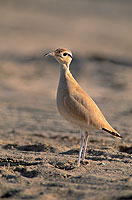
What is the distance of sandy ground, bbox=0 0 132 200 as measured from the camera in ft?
15.5

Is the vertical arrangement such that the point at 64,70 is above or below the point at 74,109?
above

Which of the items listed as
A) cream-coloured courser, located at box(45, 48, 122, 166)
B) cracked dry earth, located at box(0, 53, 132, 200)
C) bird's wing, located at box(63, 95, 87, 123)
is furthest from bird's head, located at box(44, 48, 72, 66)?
cracked dry earth, located at box(0, 53, 132, 200)

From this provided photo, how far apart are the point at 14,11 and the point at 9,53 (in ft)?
66.0

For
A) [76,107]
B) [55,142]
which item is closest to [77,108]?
[76,107]

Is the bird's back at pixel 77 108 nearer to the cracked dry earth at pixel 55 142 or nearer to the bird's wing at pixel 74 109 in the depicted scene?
the bird's wing at pixel 74 109

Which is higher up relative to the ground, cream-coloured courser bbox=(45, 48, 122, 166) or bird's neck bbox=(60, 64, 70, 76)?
bird's neck bbox=(60, 64, 70, 76)

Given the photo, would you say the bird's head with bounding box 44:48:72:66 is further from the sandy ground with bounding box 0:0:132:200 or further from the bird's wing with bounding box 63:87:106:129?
the sandy ground with bounding box 0:0:132:200

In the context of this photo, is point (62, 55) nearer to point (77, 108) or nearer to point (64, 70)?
point (64, 70)

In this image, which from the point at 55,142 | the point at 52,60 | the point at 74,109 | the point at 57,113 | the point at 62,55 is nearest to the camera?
the point at 74,109

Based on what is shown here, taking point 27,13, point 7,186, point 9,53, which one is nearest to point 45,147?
point 7,186

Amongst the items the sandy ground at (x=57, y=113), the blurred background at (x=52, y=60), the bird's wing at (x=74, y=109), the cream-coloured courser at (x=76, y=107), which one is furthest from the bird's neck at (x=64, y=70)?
the blurred background at (x=52, y=60)

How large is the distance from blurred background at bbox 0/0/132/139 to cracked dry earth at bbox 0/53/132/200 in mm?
38

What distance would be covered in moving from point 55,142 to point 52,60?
11494mm

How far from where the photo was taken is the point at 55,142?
801 cm
